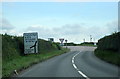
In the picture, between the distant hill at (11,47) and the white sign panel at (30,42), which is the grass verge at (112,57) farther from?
the distant hill at (11,47)

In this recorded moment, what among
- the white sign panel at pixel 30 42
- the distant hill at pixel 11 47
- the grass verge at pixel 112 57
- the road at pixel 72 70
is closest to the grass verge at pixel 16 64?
the road at pixel 72 70

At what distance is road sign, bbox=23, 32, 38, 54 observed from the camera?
35.2 metres

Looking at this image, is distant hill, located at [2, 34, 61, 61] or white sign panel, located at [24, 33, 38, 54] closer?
distant hill, located at [2, 34, 61, 61]

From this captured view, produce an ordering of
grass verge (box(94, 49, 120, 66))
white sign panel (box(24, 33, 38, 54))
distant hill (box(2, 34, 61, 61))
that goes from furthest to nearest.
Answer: white sign panel (box(24, 33, 38, 54))
distant hill (box(2, 34, 61, 61))
grass verge (box(94, 49, 120, 66))

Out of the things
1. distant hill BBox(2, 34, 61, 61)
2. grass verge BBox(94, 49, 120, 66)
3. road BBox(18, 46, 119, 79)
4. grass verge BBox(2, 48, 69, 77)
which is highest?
distant hill BBox(2, 34, 61, 61)

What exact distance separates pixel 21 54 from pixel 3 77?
66.1 ft

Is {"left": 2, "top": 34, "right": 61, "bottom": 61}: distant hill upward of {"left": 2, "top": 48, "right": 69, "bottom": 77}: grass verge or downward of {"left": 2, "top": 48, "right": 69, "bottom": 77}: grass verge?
upward

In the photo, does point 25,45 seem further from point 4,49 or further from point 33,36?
point 4,49

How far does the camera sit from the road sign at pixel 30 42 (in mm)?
35219

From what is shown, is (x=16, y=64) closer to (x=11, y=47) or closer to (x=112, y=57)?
(x=11, y=47)

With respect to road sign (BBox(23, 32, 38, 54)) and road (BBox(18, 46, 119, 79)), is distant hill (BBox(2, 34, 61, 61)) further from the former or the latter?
road (BBox(18, 46, 119, 79))

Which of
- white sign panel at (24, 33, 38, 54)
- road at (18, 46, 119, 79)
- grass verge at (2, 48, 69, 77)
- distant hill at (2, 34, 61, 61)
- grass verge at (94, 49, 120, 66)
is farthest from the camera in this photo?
white sign panel at (24, 33, 38, 54)

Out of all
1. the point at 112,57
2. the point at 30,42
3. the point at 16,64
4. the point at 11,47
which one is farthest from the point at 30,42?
the point at 16,64

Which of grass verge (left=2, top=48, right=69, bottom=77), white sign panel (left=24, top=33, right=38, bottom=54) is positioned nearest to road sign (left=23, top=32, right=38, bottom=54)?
white sign panel (left=24, top=33, right=38, bottom=54)
